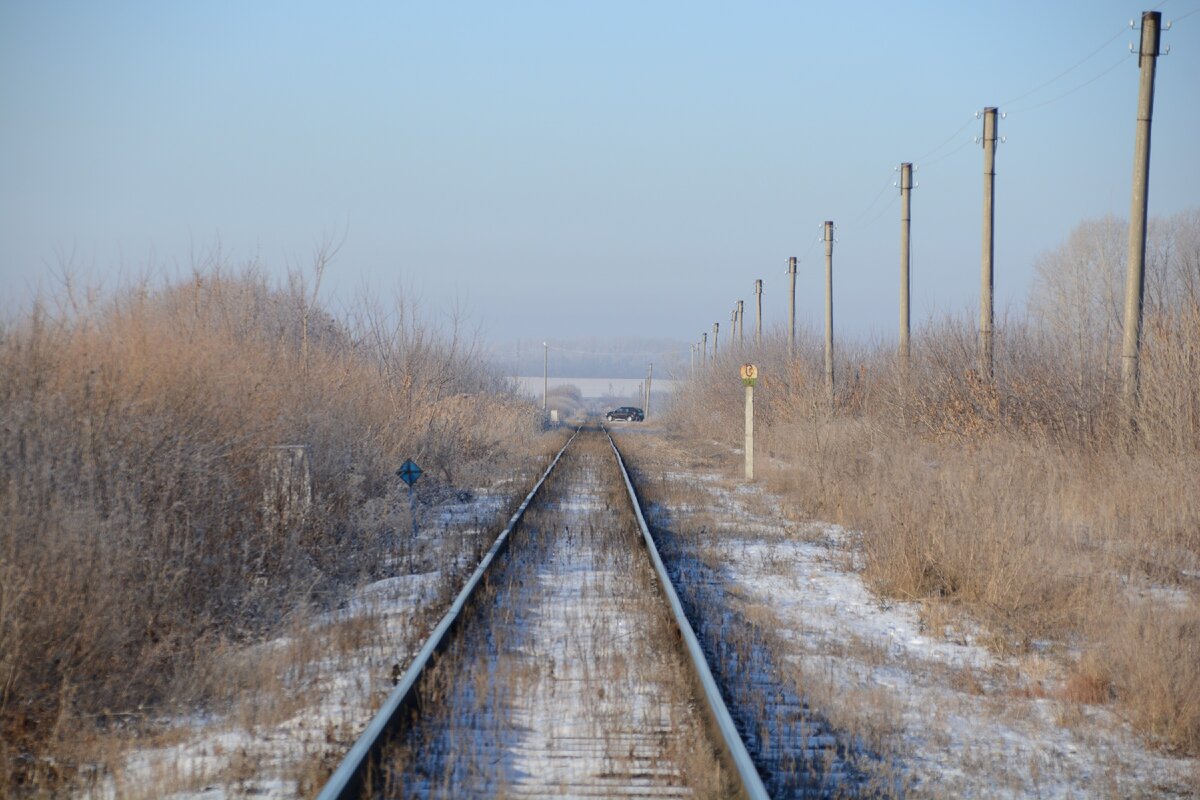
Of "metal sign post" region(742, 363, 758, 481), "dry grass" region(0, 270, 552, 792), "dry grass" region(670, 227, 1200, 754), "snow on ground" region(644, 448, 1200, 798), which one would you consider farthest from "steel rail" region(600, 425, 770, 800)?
"metal sign post" region(742, 363, 758, 481)

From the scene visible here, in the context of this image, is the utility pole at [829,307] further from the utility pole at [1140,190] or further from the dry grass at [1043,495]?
the utility pole at [1140,190]

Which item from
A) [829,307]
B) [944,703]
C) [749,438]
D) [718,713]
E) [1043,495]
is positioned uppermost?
[829,307]

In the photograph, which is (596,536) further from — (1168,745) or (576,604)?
(1168,745)

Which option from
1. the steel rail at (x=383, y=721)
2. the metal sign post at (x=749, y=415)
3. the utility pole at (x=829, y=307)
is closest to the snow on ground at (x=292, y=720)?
the steel rail at (x=383, y=721)

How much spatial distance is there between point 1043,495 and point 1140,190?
4774mm

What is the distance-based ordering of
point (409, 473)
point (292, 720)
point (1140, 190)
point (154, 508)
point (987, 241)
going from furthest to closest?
point (987, 241) < point (1140, 190) < point (409, 473) < point (154, 508) < point (292, 720)

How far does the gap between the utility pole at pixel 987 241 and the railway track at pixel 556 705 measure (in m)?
11.0

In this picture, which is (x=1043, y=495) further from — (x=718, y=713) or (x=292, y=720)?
(x=292, y=720)

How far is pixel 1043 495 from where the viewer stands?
13.4m

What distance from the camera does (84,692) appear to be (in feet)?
19.9

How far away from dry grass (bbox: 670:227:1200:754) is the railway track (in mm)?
2549

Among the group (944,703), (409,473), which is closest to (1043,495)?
(944,703)

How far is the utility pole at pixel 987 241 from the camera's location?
63.2 feet

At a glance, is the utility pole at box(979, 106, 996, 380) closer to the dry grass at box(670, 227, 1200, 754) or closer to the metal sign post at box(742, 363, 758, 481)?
the dry grass at box(670, 227, 1200, 754)
